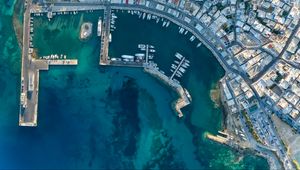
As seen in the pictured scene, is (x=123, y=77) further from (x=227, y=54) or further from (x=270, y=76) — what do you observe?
(x=270, y=76)

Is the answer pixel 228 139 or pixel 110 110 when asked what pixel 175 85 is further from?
pixel 228 139

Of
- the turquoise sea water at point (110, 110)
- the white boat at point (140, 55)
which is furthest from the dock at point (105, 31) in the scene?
the white boat at point (140, 55)

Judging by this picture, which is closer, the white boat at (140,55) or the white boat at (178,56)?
the white boat at (140,55)

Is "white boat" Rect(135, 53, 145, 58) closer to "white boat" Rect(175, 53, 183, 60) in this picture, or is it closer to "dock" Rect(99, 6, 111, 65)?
"dock" Rect(99, 6, 111, 65)

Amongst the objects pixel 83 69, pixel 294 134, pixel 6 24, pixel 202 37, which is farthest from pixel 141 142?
pixel 6 24

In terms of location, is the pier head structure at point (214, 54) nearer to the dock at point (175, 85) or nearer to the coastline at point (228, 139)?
the dock at point (175, 85)

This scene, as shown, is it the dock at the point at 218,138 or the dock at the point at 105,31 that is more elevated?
the dock at the point at 105,31
